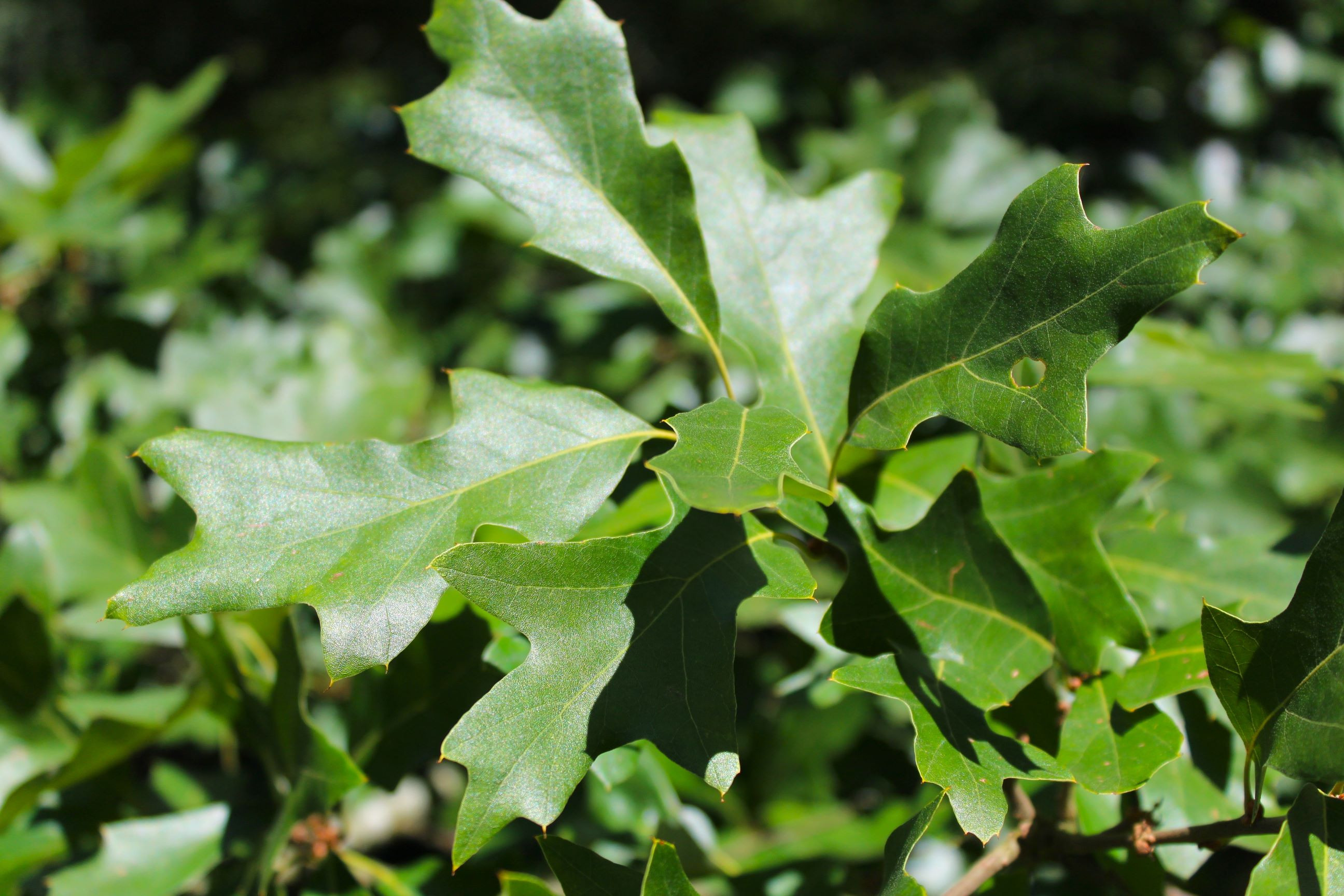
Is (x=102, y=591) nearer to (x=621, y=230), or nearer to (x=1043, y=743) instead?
(x=621, y=230)

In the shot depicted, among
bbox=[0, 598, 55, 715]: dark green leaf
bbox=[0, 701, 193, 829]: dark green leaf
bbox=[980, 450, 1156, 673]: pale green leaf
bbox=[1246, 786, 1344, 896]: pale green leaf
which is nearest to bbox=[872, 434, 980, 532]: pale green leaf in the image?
bbox=[980, 450, 1156, 673]: pale green leaf

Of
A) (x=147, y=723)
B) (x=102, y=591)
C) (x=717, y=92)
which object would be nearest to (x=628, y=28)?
(x=717, y=92)

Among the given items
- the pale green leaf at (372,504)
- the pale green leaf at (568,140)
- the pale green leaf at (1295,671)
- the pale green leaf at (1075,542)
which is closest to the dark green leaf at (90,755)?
the pale green leaf at (372,504)

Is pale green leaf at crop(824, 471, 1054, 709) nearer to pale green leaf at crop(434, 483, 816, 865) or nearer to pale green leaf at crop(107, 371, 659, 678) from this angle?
pale green leaf at crop(434, 483, 816, 865)

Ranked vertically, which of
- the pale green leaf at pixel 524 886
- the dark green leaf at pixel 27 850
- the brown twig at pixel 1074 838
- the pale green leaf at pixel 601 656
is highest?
the pale green leaf at pixel 601 656

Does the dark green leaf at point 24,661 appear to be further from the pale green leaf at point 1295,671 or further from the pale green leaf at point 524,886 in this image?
the pale green leaf at point 1295,671

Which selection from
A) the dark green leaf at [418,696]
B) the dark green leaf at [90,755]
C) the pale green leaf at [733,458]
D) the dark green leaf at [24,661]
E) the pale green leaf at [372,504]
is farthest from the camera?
the dark green leaf at [24,661]
